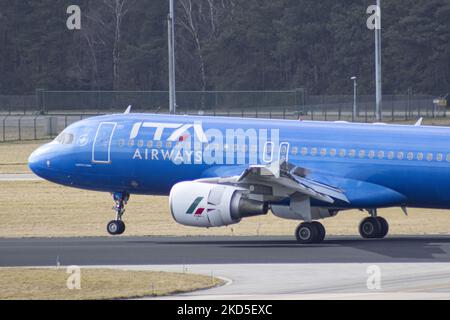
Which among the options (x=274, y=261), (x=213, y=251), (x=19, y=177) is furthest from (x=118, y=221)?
(x=19, y=177)

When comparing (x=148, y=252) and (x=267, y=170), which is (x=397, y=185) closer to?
(x=267, y=170)

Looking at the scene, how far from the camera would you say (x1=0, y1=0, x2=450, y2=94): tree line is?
9450cm

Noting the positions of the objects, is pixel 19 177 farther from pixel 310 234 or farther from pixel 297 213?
pixel 310 234

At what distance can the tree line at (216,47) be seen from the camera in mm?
94500

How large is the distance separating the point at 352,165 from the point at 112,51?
69879mm

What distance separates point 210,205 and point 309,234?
312 centimetres

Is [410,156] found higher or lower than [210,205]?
higher

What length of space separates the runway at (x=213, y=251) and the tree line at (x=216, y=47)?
195 feet

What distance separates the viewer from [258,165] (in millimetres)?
33938

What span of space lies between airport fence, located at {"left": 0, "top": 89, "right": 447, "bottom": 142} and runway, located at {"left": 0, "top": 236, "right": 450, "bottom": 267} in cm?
4358

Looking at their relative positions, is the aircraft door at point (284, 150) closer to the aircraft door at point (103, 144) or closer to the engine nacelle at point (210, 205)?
the engine nacelle at point (210, 205)

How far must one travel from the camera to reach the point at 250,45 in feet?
326

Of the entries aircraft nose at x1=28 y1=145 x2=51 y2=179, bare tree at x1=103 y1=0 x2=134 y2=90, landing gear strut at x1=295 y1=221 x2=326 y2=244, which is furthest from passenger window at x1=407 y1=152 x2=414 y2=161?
bare tree at x1=103 y1=0 x2=134 y2=90

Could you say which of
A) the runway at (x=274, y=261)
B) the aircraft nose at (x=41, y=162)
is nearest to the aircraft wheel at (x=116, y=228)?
the runway at (x=274, y=261)
